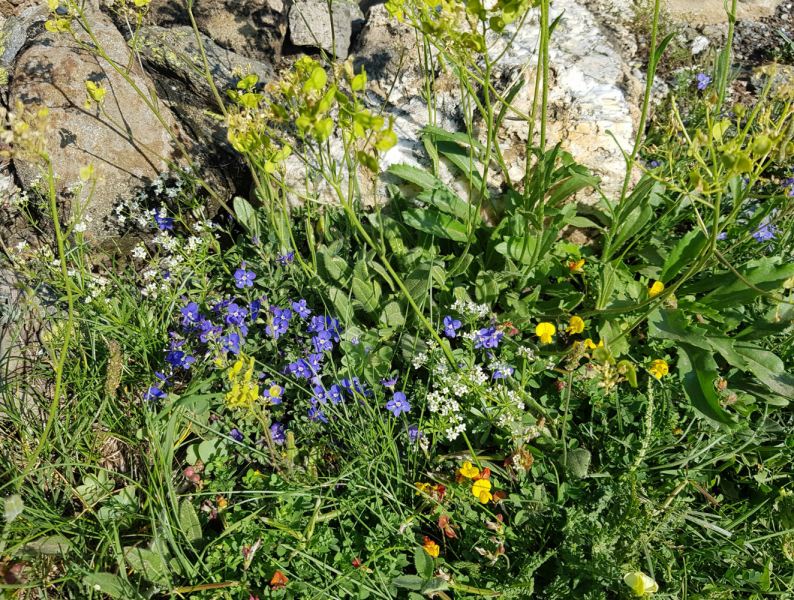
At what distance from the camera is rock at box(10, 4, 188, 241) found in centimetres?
307

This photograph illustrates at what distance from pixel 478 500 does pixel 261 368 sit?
1.17 meters

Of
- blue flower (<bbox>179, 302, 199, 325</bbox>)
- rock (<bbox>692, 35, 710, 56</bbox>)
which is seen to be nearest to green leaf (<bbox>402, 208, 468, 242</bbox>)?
blue flower (<bbox>179, 302, 199, 325</bbox>)

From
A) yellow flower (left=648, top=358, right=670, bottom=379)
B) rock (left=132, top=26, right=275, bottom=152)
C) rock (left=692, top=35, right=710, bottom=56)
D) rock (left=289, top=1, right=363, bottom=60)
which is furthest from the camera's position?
rock (left=692, top=35, right=710, bottom=56)

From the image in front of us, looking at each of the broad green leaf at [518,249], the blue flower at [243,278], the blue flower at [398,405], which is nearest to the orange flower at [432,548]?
the blue flower at [398,405]

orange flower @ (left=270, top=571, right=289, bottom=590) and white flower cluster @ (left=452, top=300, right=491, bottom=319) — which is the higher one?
white flower cluster @ (left=452, top=300, right=491, bottom=319)

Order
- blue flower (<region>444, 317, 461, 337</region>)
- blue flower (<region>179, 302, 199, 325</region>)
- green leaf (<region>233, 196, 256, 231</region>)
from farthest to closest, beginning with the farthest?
green leaf (<region>233, 196, 256, 231</region>)
blue flower (<region>179, 302, 199, 325</region>)
blue flower (<region>444, 317, 461, 337</region>)

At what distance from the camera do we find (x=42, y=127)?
142 cm

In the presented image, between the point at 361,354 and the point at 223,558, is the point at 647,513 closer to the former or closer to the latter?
the point at 361,354

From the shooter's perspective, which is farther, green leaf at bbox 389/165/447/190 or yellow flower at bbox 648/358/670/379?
green leaf at bbox 389/165/447/190

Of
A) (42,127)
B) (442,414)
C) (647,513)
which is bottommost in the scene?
(647,513)

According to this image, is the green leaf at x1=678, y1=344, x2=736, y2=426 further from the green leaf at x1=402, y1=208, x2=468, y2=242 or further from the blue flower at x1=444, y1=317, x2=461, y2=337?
the green leaf at x1=402, y1=208, x2=468, y2=242

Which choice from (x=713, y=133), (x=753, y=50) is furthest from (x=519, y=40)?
(x=713, y=133)

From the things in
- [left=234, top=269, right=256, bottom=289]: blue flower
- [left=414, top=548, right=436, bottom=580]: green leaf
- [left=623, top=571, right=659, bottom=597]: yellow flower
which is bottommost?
[left=623, top=571, right=659, bottom=597]: yellow flower

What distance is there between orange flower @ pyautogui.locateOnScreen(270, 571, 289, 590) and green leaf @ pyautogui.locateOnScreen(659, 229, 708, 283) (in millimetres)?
2123
